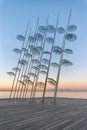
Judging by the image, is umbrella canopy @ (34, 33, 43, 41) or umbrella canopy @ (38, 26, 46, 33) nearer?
umbrella canopy @ (38, 26, 46, 33)

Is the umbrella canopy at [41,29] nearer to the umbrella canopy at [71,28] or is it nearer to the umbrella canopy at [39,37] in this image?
the umbrella canopy at [39,37]

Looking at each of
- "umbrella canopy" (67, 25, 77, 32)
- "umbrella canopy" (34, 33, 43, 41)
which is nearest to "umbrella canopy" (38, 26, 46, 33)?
"umbrella canopy" (34, 33, 43, 41)

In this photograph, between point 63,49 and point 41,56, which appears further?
point 41,56

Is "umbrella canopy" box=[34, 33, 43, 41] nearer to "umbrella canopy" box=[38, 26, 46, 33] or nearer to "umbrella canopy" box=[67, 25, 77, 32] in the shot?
"umbrella canopy" box=[38, 26, 46, 33]

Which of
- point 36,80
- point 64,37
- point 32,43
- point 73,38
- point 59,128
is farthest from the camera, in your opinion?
point 32,43

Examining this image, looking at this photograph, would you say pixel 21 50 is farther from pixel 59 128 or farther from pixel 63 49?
pixel 59 128

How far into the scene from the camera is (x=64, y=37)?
3597 centimetres

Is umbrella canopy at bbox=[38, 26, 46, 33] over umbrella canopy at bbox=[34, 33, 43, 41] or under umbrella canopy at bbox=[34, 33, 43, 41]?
over

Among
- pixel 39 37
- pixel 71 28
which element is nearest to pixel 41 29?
pixel 39 37

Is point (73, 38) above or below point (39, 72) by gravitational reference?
above

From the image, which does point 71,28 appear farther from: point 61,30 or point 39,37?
point 39,37

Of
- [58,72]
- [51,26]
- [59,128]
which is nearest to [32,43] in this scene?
[51,26]

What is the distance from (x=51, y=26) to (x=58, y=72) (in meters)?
8.43

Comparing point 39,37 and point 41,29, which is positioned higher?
point 41,29
